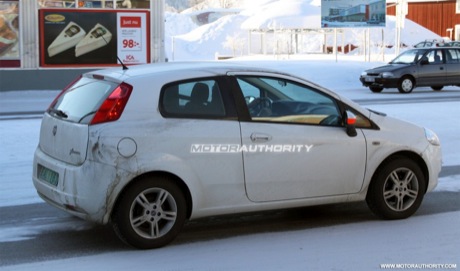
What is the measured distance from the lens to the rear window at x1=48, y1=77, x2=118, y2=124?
6035mm

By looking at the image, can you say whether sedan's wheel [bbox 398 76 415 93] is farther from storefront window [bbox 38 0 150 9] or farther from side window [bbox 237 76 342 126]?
side window [bbox 237 76 342 126]

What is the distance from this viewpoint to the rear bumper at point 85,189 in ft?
18.9

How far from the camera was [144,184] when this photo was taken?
5883 mm

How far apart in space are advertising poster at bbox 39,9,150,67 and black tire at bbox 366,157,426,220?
58.0 feet

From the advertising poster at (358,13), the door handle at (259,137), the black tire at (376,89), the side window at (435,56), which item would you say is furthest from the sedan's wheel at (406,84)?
the door handle at (259,137)

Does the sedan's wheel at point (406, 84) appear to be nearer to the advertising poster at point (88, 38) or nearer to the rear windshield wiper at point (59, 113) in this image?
the advertising poster at point (88, 38)

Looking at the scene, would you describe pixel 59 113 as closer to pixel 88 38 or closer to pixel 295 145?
pixel 295 145

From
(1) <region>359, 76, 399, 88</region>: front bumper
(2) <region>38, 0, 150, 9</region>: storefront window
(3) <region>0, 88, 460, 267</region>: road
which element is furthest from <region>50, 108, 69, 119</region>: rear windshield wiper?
(1) <region>359, 76, 399, 88</region>: front bumper

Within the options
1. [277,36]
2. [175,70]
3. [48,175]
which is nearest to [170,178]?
[175,70]

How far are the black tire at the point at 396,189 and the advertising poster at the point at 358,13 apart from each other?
32.1 m

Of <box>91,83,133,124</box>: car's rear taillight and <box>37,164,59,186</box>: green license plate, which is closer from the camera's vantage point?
<box>91,83,133,124</box>: car's rear taillight

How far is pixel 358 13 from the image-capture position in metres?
38.9

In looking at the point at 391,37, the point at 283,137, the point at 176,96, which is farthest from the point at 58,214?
the point at 391,37

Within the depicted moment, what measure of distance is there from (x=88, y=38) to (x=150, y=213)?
1879 centimetres
